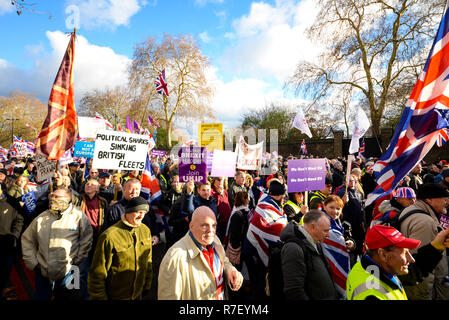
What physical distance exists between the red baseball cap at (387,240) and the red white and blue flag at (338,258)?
1050 millimetres

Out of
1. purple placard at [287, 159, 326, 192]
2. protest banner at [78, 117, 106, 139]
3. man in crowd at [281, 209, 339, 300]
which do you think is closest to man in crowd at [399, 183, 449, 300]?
man in crowd at [281, 209, 339, 300]

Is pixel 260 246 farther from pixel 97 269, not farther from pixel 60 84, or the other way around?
pixel 60 84

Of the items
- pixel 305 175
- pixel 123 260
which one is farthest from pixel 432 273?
pixel 123 260

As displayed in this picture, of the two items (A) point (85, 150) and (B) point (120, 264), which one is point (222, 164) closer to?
(B) point (120, 264)

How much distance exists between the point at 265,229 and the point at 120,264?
164cm

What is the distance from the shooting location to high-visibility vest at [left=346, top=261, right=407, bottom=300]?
183 centimetres

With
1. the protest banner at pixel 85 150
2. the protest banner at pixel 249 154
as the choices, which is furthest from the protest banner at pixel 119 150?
the protest banner at pixel 249 154

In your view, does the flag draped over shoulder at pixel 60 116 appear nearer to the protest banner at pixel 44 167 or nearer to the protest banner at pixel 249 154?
the protest banner at pixel 44 167

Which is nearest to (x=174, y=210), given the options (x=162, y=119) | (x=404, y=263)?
(x=404, y=263)

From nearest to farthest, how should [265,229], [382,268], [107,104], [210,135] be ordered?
[382,268] → [265,229] → [210,135] → [107,104]

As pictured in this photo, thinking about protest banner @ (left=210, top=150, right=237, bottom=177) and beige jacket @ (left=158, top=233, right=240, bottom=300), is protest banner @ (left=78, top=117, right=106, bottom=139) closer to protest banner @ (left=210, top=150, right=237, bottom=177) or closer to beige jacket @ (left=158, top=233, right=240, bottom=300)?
protest banner @ (left=210, top=150, right=237, bottom=177)

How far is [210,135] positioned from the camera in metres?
7.02

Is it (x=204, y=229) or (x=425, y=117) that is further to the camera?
(x=425, y=117)

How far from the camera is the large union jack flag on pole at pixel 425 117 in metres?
2.35
